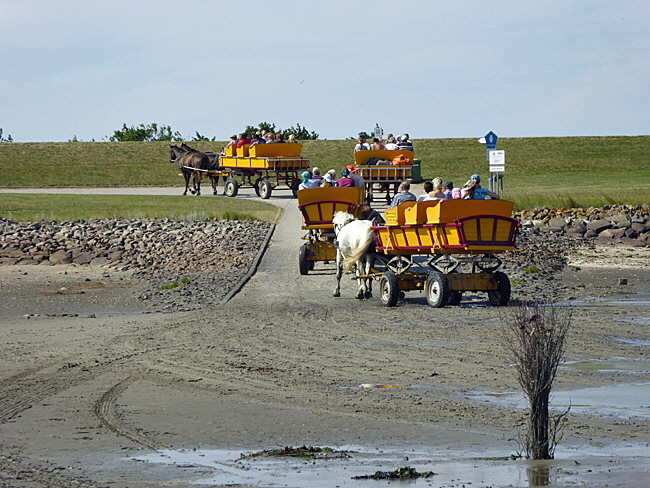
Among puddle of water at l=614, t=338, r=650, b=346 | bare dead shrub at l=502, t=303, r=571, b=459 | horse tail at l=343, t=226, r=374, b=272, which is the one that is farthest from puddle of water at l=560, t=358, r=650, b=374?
horse tail at l=343, t=226, r=374, b=272

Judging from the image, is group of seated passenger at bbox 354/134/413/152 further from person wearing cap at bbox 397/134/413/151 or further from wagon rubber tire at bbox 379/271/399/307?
wagon rubber tire at bbox 379/271/399/307

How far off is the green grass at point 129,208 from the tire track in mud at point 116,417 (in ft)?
68.5

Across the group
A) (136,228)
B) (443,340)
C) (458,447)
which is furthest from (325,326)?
(136,228)

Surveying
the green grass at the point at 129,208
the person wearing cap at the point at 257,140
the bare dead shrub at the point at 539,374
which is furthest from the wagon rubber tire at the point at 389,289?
the person wearing cap at the point at 257,140

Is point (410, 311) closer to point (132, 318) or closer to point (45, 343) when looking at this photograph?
point (132, 318)

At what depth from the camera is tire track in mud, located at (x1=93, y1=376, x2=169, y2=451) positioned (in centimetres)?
798

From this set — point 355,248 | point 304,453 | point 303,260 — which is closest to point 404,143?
point 303,260

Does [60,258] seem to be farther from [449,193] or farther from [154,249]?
[449,193]

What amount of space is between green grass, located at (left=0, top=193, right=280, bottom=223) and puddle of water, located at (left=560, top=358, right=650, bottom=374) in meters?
20.6

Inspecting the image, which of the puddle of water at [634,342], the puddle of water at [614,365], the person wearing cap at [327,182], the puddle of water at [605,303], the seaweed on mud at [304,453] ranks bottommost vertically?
the puddle of water at [605,303]

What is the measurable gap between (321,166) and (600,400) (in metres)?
51.0

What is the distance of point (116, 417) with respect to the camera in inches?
351

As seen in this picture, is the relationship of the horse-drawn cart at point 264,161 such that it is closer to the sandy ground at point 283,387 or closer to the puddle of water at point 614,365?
the sandy ground at point 283,387

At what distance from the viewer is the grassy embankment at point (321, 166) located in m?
35.1
